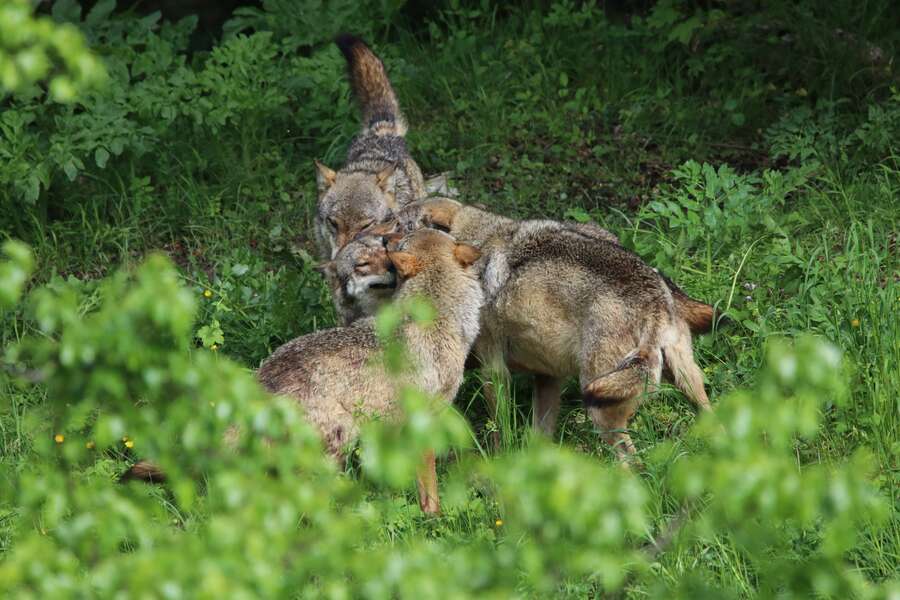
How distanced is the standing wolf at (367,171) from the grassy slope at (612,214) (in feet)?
1.21

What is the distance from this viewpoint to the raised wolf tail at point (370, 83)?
8.43m

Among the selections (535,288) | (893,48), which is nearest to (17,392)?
(535,288)

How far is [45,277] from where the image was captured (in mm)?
7555

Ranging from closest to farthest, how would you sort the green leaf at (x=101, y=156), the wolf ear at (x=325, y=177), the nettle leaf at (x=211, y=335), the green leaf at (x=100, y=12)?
the nettle leaf at (x=211, y=335) → the green leaf at (x=101, y=156) → the wolf ear at (x=325, y=177) → the green leaf at (x=100, y=12)

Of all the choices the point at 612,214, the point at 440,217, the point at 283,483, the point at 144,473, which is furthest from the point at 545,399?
the point at 283,483

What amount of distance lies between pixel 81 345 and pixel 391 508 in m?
2.78

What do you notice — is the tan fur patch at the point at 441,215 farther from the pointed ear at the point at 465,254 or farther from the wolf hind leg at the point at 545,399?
the wolf hind leg at the point at 545,399

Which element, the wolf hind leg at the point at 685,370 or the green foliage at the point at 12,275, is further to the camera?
the wolf hind leg at the point at 685,370

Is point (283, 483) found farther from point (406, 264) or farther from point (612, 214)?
point (612, 214)

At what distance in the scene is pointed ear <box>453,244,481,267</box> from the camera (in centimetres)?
578

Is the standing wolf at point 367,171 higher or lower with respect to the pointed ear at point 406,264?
lower

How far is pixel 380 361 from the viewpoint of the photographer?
16.3 feet

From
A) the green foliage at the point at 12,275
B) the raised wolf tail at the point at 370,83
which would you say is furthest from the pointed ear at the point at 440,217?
the green foliage at the point at 12,275

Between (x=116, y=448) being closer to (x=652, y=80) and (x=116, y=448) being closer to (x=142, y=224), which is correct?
(x=142, y=224)
